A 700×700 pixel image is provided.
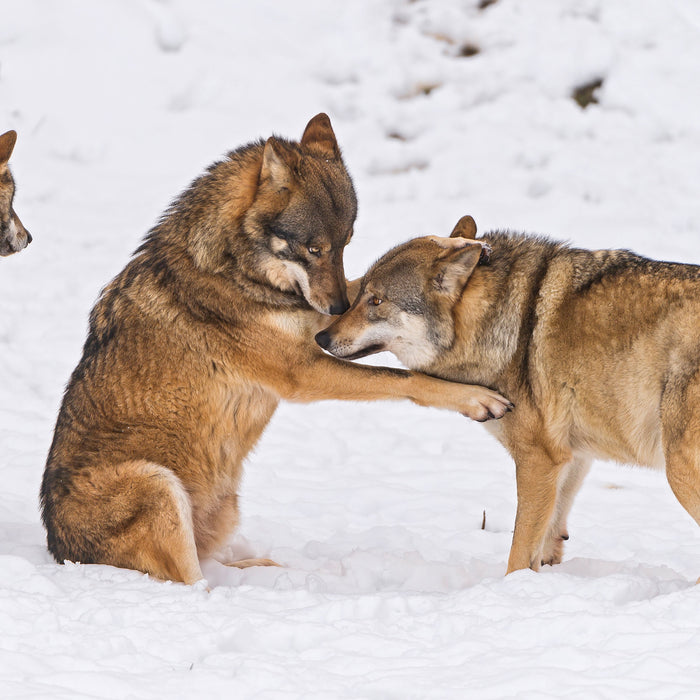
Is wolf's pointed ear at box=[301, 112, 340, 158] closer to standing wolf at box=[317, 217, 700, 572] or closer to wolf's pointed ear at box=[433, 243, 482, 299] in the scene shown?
standing wolf at box=[317, 217, 700, 572]

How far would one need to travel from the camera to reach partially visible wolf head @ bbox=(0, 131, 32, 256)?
5.80 meters

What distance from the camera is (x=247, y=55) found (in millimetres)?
12102

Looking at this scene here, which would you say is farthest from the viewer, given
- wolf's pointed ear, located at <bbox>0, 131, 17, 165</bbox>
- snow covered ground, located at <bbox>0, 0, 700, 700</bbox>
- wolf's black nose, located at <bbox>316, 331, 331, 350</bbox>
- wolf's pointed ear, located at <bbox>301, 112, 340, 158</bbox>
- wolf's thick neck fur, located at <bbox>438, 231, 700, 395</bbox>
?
wolf's pointed ear, located at <bbox>0, 131, 17, 165</bbox>

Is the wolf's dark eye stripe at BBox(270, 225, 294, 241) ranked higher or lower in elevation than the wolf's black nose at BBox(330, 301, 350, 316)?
higher

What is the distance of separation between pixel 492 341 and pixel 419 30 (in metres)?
7.99

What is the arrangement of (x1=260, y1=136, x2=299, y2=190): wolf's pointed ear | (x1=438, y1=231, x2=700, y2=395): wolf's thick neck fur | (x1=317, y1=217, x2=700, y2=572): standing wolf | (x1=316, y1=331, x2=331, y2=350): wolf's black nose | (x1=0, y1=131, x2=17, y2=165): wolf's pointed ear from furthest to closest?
(x1=0, y1=131, x2=17, y2=165): wolf's pointed ear
(x1=316, y1=331, x2=331, y2=350): wolf's black nose
(x1=260, y1=136, x2=299, y2=190): wolf's pointed ear
(x1=438, y1=231, x2=700, y2=395): wolf's thick neck fur
(x1=317, y1=217, x2=700, y2=572): standing wolf

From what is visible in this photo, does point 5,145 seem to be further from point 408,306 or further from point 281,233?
point 408,306

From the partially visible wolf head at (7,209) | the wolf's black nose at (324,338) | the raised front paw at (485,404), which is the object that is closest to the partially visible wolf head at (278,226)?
the wolf's black nose at (324,338)

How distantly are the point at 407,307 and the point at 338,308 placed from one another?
0.43 m

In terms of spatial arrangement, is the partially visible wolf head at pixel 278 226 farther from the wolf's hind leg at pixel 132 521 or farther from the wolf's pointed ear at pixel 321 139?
the wolf's hind leg at pixel 132 521

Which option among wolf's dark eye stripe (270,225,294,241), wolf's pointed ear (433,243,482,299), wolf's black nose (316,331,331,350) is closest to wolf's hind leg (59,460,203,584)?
wolf's black nose (316,331,331,350)

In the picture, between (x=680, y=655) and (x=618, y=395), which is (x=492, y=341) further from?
(x=680, y=655)

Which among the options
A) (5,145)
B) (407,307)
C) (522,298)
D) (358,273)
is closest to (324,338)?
(407,307)

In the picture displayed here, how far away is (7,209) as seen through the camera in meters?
5.86
